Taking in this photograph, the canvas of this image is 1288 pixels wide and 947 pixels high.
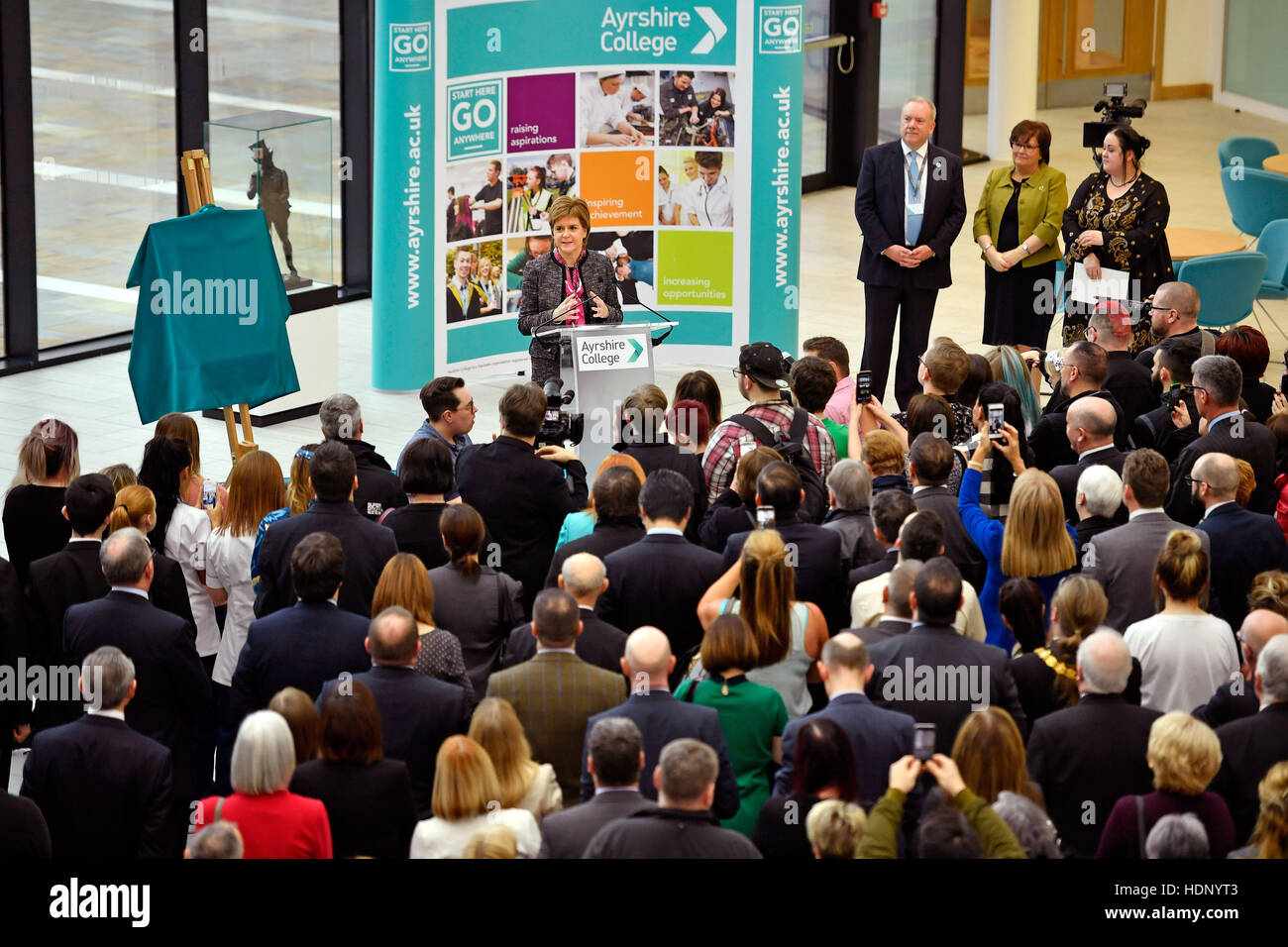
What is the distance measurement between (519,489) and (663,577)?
1.11 meters

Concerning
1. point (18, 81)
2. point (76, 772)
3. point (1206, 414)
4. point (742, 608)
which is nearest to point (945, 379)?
point (1206, 414)

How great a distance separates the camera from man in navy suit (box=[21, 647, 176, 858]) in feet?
16.9

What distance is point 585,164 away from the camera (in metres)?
11.6

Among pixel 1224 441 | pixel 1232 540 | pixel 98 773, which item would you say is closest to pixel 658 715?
pixel 98 773

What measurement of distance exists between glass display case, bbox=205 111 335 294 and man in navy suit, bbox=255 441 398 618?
178 inches

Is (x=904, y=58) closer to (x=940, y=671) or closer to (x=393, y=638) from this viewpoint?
(x=940, y=671)

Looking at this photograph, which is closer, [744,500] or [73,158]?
[744,500]

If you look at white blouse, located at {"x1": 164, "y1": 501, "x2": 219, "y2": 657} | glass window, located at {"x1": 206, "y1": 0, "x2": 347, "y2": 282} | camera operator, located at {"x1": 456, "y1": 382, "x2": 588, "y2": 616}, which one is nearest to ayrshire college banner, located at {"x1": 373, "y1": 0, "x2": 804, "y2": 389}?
glass window, located at {"x1": 206, "y1": 0, "x2": 347, "y2": 282}

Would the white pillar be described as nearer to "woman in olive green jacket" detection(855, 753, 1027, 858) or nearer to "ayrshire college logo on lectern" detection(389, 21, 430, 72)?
"ayrshire college logo on lectern" detection(389, 21, 430, 72)

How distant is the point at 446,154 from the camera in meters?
11.1

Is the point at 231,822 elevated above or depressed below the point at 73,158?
below
